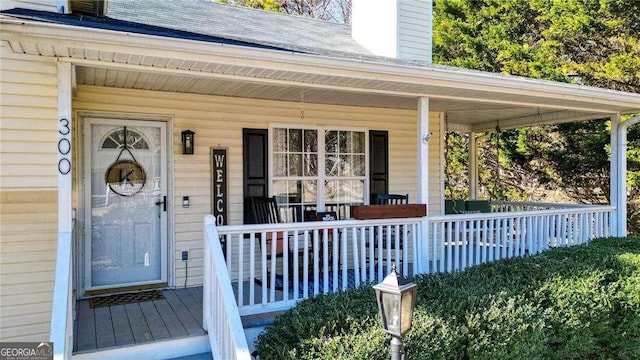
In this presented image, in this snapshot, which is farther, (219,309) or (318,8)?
(318,8)

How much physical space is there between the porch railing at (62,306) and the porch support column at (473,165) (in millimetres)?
7751

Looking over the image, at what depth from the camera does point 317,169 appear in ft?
19.9

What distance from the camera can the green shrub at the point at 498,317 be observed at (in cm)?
288

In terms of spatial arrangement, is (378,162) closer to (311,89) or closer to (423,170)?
(423,170)

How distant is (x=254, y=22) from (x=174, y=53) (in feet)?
12.3

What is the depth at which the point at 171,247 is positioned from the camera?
5.14m

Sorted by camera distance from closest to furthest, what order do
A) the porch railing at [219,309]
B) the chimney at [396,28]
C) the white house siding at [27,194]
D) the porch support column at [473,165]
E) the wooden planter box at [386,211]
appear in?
1. the porch railing at [219,309]
2. the white house siding at [27,194]
3. the wooden planter box at [386,211]
4. the chimney at [396,28]
5. the porch support column at [473,165]

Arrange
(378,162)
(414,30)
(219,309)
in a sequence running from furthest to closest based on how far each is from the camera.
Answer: (414,30) < (378,162) < (219,309)

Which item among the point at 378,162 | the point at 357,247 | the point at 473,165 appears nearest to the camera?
the point at 357,247

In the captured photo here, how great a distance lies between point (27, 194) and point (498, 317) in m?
3.80

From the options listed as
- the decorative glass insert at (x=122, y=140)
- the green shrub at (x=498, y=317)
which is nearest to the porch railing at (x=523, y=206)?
the green shrub at (x=498, y=317)

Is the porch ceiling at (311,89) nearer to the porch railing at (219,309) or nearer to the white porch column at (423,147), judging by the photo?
the white porch column at (423,147)

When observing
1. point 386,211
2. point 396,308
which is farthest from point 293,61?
point 396,308

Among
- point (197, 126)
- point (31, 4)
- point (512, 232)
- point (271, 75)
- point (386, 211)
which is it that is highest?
point (31, 4)
